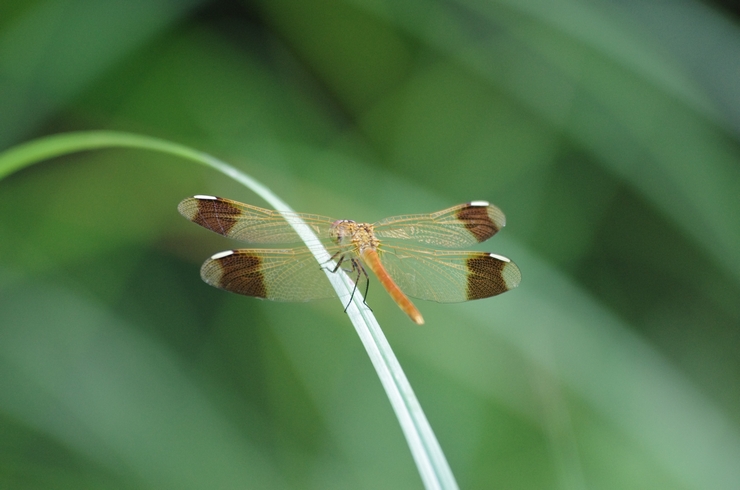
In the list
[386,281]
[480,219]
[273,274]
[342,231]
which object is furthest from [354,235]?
[480,219]

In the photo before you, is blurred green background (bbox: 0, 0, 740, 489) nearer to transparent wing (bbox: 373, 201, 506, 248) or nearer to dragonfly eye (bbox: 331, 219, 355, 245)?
transparent wing (bbox: 373, 201, 506, 248)

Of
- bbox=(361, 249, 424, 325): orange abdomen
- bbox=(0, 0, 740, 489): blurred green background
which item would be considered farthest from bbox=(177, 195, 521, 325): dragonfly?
bbox=(0, 0, 740, 489): blurred green background

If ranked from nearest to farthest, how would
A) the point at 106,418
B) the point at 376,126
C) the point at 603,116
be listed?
1. the point at 106,418
2. the point at 603,116
3. the point at 376,126

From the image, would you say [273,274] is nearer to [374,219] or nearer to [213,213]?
[213,213]

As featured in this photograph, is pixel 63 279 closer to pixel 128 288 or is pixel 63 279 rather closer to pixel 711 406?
pixel 128 288

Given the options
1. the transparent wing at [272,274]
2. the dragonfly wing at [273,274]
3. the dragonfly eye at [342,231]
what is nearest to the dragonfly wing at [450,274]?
the dragonfly eye at [342,231]

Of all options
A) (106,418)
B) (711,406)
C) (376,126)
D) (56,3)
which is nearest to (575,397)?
(711,406)
